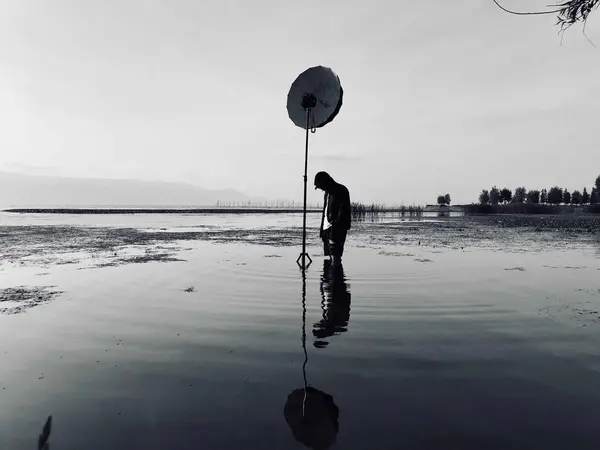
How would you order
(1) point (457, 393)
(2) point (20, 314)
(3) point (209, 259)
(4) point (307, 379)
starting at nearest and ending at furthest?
1. (1) point (457, 393)
2. (4) point (307, 379)
3. (2) point (20, 314)
4. (3) point (209, 259)

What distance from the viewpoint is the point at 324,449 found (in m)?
2.28

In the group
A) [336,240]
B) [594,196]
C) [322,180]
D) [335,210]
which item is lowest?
[336,240]

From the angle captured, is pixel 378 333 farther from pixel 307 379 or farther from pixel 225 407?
pixel 225 407

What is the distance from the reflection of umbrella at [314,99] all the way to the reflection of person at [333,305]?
126 centimetres

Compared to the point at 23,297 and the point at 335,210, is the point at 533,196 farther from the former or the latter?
the point at 23,297

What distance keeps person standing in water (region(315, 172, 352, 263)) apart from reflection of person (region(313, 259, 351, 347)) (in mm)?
496

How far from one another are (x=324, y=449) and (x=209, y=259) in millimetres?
9576

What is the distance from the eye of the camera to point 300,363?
3625 mm

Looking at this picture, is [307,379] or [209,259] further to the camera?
[209,259]

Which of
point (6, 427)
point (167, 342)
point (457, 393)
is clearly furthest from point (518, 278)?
point (6, 427)

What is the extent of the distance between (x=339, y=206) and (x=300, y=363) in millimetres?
5465

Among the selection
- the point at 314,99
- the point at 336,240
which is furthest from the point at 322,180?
the point at 314,99

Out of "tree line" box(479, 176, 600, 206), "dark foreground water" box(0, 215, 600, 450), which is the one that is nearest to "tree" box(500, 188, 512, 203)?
"tree line" box(479, 176, 600, 206)

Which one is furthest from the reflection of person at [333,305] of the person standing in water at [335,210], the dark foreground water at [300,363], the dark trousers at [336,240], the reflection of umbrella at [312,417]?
the reflection of umbrella at [312,417]
